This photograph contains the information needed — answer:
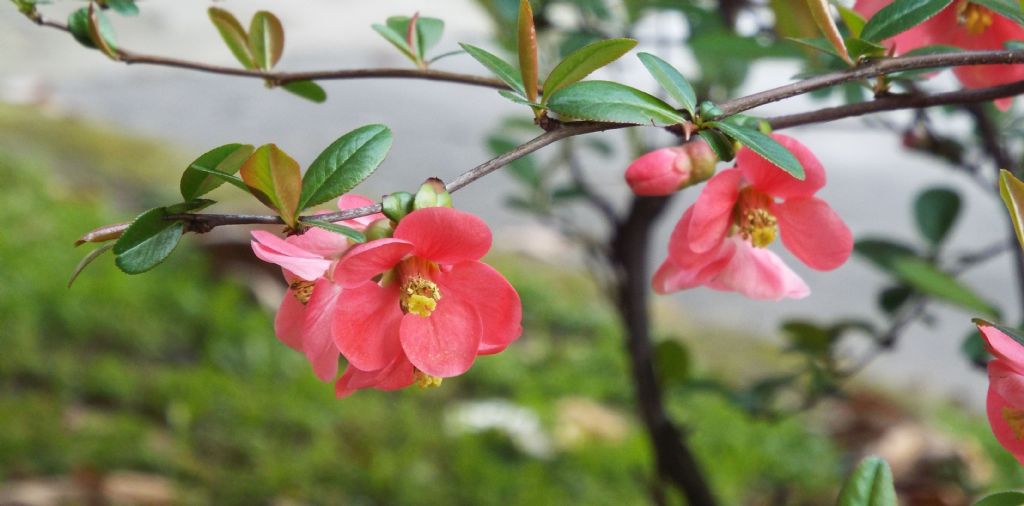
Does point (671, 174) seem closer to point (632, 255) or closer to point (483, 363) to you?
point (632, 255)

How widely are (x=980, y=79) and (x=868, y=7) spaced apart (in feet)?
0.22

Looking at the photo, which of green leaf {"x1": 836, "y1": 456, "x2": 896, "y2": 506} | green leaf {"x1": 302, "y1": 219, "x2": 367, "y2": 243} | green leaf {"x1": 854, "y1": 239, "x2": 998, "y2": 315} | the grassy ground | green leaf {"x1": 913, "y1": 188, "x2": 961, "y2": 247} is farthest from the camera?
the grassy ground

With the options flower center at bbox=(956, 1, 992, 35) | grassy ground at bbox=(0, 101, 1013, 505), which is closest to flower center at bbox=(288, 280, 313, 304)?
flower center at bbox=(956, 1, 992, 35)

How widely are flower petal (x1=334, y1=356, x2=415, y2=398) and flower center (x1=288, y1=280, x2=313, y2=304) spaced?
0.04 meters

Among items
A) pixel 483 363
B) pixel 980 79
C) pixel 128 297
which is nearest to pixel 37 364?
pixel 128 297

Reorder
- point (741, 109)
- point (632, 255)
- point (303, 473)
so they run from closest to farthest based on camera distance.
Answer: point (741, 109) → point (632, 255) → point (303, 473)

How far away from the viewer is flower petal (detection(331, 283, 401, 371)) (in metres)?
0.36

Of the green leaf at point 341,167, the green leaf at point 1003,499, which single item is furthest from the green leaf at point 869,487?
the green leaf at point 341,167

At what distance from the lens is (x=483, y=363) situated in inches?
78.2

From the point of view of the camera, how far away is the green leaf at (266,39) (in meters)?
0.51

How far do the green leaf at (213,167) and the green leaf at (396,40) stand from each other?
0.52 ft

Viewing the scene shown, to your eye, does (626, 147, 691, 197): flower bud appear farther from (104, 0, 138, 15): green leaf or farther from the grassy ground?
the grassy ground

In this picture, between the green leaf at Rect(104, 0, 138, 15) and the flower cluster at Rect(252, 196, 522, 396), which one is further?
the green leaf at Rect(104, 0, 138, 15)

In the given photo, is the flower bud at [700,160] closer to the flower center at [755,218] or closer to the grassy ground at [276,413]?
the flower center at [755,218]
